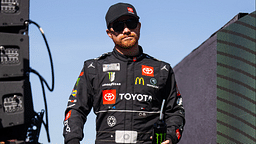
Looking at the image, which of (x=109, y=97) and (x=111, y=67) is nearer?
(x=109, y=97)

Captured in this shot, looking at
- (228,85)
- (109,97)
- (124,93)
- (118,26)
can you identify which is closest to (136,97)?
(124,93)

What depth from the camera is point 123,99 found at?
379cm

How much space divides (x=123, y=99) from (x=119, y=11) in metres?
1.08

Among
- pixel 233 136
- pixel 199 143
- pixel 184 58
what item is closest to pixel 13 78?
pixel 233 136

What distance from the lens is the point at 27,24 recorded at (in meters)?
3.72

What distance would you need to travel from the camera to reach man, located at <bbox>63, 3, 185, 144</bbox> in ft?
12.2

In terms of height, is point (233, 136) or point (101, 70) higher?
point (101, 70)

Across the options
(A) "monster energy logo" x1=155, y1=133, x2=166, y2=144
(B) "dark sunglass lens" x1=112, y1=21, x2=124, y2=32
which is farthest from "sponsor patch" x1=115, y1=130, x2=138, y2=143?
(B) "dark sunglass lens" x1=112, y1=21, x2=124, y2=32

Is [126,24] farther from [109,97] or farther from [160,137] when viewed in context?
[160,137]

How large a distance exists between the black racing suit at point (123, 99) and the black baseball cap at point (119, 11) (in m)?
0.43

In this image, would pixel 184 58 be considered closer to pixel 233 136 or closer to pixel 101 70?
pixel 233 136

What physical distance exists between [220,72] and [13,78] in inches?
191

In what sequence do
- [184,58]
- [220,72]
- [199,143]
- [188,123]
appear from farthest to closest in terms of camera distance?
[184,58] < [188,123] < [199,143] < [220,72]

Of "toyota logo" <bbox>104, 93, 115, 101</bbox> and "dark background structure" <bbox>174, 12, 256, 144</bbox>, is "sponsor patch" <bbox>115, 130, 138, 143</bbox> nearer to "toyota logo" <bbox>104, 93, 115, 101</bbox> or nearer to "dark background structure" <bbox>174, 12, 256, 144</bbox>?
"toyota logo" <bbox>104, 93, 115, 101</bbox>
